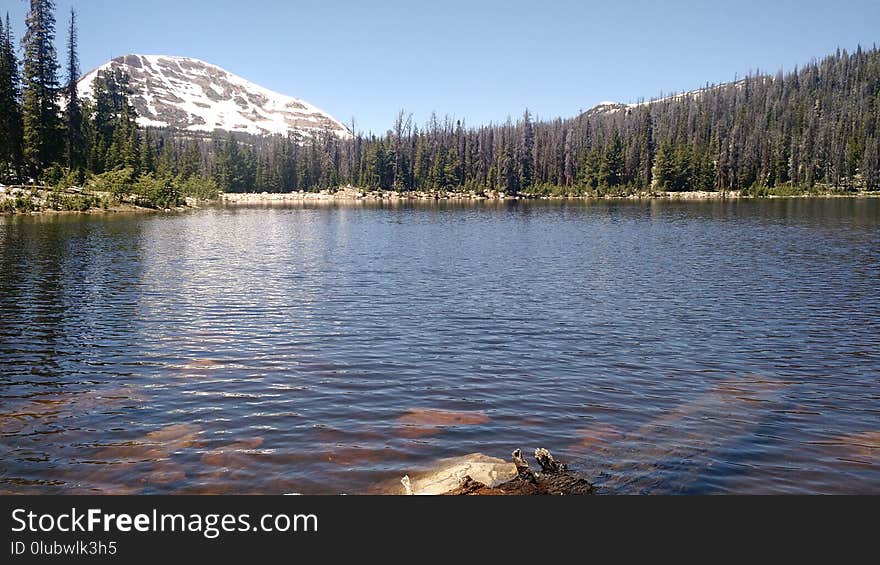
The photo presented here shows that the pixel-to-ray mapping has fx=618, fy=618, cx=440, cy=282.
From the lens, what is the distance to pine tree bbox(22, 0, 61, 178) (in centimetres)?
8556

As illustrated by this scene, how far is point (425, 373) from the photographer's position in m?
17.0

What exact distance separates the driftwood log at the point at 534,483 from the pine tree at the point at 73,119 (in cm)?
10111

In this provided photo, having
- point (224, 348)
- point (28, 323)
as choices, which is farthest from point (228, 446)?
point (28, 323)

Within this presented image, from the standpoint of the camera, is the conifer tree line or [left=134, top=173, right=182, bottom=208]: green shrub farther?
[left=134, top=173, right=182, bottom=208]: green shrub

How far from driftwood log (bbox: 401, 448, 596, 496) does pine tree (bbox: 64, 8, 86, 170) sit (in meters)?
101

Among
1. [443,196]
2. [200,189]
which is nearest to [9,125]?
[200,189]

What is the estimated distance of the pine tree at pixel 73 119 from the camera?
95.1 meters

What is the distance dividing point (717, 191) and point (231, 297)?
174 m

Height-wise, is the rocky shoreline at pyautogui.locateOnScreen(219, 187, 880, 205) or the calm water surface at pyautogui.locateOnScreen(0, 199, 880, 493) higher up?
the rocky shoreline at pyautogui.locateOnScreen(219, 187, 880, 205)

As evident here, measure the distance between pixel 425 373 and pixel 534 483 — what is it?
8103 millimetres

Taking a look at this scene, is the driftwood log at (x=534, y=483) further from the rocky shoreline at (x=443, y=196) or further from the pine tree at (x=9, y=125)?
the rocky shoreline at (x=443, y=196)

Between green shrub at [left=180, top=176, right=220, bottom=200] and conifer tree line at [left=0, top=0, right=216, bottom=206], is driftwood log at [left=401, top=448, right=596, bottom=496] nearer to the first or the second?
conifer tree line at [left=0, top=0, right=216, bottom=206]

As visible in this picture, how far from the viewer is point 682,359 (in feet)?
60.2

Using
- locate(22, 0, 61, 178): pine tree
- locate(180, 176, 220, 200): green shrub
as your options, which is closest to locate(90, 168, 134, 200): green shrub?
locate(22, 0, 61, 178): pine tree
